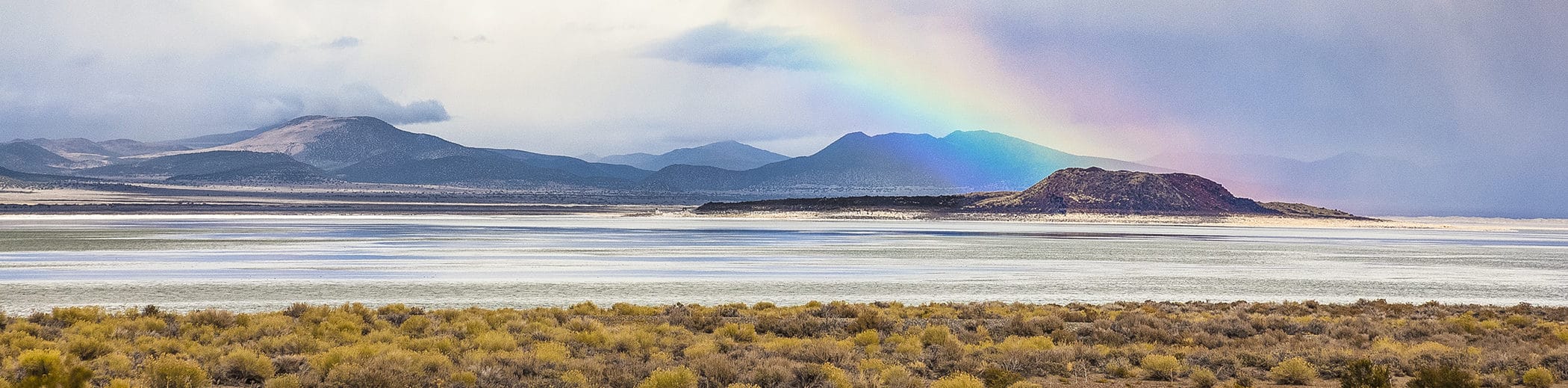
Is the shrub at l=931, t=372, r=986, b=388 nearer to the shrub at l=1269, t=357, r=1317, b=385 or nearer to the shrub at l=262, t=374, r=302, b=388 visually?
the shrub at l=1269, t=357, r=1317, b=385

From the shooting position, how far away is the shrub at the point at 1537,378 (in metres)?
15.4

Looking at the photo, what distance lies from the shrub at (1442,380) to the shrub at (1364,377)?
1.17 ft

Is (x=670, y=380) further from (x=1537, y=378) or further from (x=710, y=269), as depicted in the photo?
(x=710, y=269)

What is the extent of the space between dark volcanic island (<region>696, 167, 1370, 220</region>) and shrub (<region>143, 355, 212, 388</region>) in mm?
147368

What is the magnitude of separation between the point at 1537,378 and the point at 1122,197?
15775 cm

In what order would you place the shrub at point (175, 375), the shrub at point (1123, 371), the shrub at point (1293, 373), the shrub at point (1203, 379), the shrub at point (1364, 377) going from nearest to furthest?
the shrub at point (175, 375), the shrub at point (1364, 377), the shrub at point (1203, 379), the shrub at point (1293, 373), the shrub at point (1123, 371)

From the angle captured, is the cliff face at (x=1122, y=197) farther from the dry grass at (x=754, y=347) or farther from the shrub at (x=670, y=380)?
the shrub at (x=670, y=380)

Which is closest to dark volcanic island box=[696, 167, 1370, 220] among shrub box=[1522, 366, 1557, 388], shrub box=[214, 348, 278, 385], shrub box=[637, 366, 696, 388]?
shrub box=[1522, 366, 1557, 388]

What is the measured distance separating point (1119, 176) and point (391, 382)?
569 feet

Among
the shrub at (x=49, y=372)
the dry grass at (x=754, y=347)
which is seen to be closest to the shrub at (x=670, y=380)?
the dry grass at (x=754, y=347)

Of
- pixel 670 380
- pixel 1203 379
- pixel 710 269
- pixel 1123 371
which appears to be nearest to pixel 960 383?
pixel 670 380

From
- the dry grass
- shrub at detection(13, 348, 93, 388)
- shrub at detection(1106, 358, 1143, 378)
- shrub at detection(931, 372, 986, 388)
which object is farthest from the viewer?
shrub at detection(1106, 358, 1143, 378)

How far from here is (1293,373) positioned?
53.7ft

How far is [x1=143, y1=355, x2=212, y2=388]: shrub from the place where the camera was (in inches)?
565
